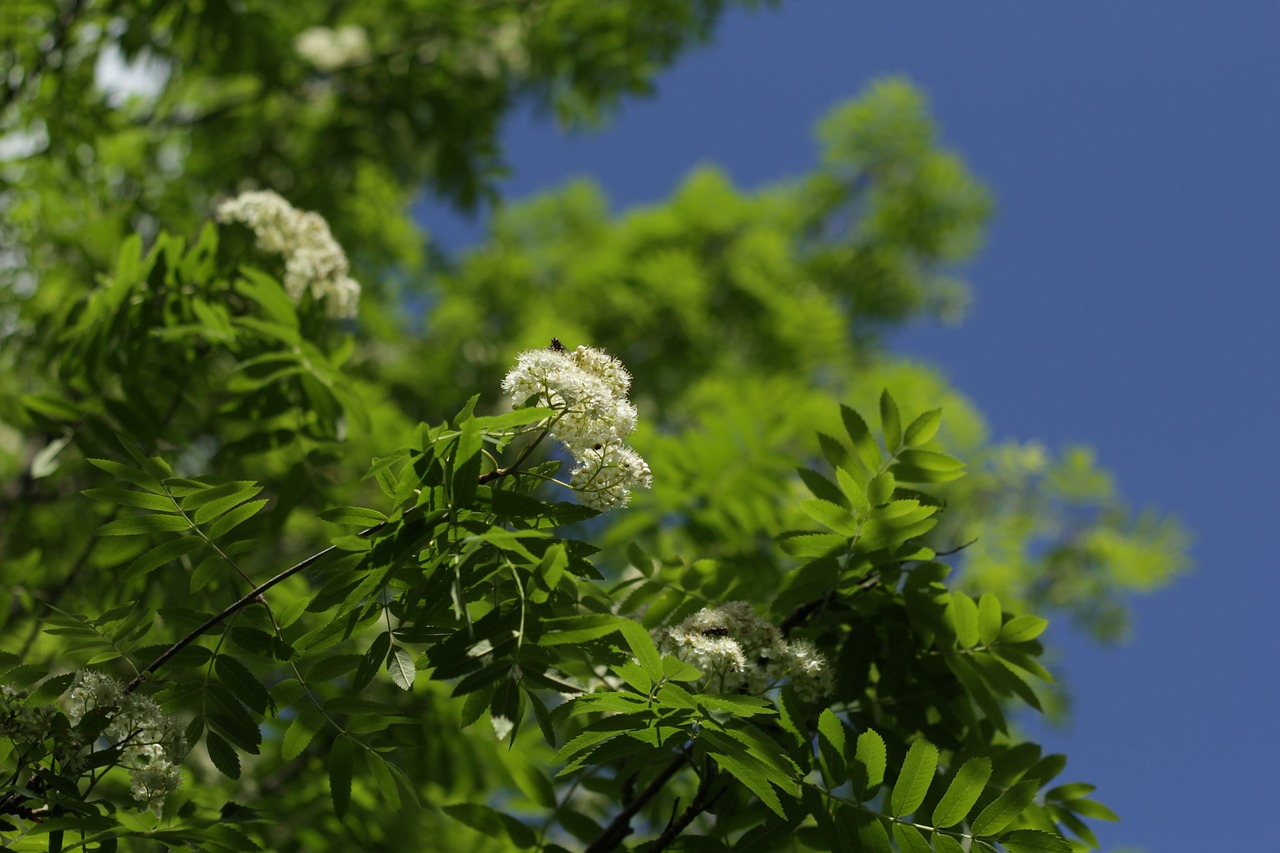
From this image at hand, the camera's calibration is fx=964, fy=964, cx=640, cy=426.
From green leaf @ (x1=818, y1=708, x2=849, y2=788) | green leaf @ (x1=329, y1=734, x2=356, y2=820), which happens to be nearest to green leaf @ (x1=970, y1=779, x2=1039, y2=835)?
green leaf @ (x1=818, y1=708, x2=849, y2=788)

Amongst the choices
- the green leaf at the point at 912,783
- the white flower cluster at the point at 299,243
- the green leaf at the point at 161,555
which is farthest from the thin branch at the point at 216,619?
the white flower cluster at the point at 299,243

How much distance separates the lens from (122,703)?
5.51 feet

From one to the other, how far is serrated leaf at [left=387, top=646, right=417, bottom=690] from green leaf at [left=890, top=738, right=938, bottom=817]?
0.90m

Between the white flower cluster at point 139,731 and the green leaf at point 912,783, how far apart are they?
1281 mm

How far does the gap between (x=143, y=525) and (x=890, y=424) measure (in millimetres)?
1672

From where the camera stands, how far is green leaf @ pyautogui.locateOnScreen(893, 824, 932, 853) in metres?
1.73

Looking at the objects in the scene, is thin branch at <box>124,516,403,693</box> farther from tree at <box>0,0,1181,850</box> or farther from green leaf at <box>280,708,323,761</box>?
green leaf at <box>280,708,323,761</box>

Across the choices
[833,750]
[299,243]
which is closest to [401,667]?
[833,750]

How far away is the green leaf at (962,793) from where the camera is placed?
5.73ft

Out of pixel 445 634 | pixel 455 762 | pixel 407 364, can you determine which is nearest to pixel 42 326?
pixel 455 762

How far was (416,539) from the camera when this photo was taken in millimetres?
1613

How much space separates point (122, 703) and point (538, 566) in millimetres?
773

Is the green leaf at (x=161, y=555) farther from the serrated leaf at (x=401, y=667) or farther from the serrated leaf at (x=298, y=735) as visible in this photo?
the serrated leaf at (x=401, y=667)

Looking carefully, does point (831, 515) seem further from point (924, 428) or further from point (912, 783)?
point (912, 783)
